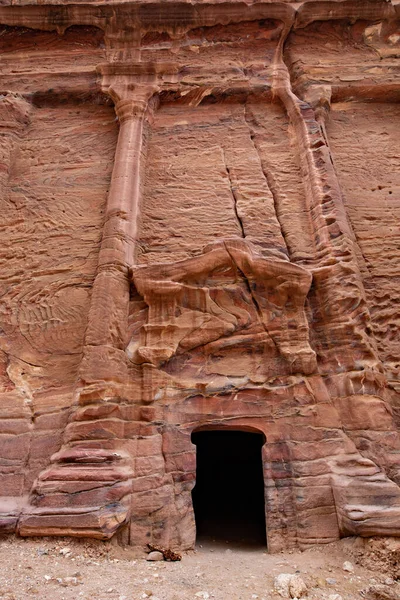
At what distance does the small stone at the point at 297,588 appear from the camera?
3.61 m

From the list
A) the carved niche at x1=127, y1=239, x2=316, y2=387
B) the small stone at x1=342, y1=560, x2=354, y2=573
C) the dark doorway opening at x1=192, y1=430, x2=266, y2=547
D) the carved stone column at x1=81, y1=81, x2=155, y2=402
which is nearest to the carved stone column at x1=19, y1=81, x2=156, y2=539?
the carved stone column at x1=81, y1=81, x2=155, y2=402

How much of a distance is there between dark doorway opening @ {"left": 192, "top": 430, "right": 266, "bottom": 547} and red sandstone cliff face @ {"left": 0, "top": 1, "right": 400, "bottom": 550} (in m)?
1.96

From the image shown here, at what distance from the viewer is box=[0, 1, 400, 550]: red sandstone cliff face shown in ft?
16.1

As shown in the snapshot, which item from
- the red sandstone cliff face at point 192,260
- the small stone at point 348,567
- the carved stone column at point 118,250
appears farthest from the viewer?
the carved stone column at point 118,250

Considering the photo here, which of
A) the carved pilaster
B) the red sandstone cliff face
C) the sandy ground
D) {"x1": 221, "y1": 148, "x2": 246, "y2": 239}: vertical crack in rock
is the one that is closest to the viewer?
the sandy ground

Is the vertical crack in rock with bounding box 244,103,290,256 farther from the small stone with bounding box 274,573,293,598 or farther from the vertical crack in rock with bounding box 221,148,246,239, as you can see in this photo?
the small stone with bounding box 274,573,293,598

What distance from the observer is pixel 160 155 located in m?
8.02

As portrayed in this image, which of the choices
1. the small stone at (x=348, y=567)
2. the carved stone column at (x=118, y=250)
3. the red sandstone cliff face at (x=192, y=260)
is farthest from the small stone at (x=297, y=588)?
the carved stone column at (x=118, y=250)

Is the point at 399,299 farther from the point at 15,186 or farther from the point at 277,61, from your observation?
the point at 15,186

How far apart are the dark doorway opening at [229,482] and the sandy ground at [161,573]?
1.95 metres

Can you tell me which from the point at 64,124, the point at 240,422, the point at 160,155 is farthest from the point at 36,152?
the point at 240,422

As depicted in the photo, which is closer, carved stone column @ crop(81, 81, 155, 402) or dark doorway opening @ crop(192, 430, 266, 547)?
carved stone column @ crop(81, 81, 155, 402)

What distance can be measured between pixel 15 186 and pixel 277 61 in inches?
222

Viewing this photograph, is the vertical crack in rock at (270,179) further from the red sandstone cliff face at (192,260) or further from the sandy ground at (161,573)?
the sandy ground at (161,573)
